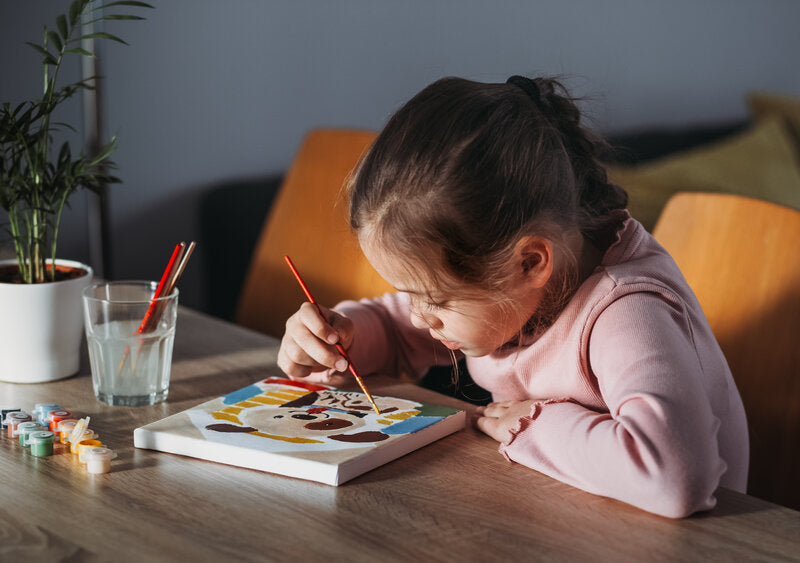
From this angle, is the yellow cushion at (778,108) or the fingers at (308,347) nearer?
the fingers at (308,347)

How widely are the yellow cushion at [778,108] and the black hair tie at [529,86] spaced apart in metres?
2.53

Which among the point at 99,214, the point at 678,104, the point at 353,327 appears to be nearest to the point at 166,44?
the point at 99,214

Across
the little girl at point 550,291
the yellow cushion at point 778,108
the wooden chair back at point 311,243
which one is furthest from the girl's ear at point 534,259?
the yellow cushion at point 778,108

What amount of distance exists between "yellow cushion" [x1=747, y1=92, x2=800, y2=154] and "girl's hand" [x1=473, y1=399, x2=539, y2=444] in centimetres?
260

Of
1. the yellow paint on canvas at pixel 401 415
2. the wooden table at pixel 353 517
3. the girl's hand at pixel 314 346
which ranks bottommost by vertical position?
the wooden table at pixel 353 517

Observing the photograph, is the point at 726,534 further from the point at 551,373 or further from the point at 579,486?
the point at 551,373

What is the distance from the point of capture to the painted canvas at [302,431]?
762 millimetres

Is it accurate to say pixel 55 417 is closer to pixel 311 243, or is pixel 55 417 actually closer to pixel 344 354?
pixel 344 354

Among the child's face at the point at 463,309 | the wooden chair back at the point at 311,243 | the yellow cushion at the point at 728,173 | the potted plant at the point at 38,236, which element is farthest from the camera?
the yellow cushion at the point at 728,173

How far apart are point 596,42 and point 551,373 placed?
83.9 inches

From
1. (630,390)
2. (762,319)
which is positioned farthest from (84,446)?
(762,319)

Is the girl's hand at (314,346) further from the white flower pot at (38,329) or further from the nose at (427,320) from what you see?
the white flower pot at (38,329)

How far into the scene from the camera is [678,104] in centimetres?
317

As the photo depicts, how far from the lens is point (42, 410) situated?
2.88ft
